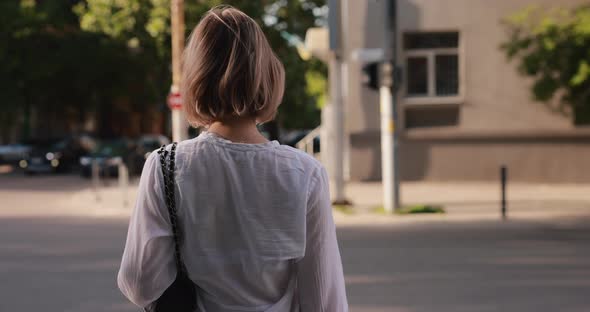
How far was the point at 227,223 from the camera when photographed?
6.97 ft

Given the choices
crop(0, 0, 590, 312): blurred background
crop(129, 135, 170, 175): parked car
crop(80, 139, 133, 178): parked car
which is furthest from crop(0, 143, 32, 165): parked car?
crop(80, 139, 133, 178): parked car

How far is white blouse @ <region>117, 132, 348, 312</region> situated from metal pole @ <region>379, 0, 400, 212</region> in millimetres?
13452

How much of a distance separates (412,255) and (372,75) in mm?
6019

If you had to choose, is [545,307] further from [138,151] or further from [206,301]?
[138,151]

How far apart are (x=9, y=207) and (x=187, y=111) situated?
1759 centimetres

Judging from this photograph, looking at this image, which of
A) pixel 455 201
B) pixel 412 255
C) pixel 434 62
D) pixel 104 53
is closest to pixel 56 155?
pixel 104 53

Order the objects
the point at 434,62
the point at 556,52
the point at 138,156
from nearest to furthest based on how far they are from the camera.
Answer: the point at 556,52, the point at 434,62, the point at 138,156

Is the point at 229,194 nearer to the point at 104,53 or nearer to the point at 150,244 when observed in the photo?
the point at 150,244

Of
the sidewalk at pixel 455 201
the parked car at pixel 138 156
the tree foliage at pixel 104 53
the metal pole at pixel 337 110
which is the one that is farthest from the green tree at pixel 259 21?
the metal pole at pixel 337 110

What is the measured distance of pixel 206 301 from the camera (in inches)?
85.0

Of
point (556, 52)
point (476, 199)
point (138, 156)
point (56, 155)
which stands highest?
point (556, 52)

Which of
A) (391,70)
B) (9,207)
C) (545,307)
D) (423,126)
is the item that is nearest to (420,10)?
(423,126)

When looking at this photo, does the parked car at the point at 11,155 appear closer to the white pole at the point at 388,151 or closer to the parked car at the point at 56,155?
the parked car at the point at 56,155

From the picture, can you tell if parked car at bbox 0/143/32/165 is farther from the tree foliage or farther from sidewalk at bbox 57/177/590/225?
sidewalk at bbox 57/177/590/225
